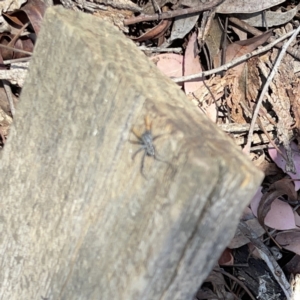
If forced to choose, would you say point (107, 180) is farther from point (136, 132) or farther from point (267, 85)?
point (267, 85)

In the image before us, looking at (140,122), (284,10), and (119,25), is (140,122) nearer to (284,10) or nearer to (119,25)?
(119,25)

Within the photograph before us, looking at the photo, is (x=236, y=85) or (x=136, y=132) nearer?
(x=136, y=132)

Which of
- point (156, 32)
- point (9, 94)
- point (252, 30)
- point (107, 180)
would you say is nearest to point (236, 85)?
point (252, 30)

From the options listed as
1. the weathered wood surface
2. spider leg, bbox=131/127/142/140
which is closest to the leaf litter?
the weathered wood surface

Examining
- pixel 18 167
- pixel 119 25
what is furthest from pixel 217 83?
pixel 18 167

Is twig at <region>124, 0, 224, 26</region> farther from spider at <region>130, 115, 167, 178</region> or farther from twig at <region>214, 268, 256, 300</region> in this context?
spider at <region>130, 115, 167, 178</region>

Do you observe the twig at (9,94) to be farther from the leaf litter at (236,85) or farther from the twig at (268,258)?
the twig at (268,258)

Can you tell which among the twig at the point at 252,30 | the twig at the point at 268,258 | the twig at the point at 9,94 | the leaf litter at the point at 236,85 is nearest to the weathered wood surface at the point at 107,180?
the twig at the point at 9,94
